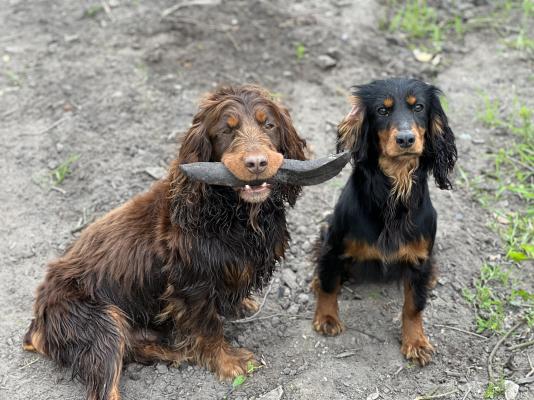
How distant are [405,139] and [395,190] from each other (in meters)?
0.41

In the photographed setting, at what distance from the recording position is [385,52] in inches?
283

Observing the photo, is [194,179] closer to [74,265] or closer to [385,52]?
[74,265]

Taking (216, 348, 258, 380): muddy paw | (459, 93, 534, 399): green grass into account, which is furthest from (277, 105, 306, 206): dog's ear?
(459, 93, 534, 399): green grass

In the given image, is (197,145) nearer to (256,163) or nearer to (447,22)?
(256,163)

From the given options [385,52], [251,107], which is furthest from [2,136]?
[385,52]

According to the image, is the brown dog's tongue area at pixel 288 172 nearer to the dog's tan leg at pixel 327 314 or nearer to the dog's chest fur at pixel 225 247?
the dog's chest fur at pixel 225 247

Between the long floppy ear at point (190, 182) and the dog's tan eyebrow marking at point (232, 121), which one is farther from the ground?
the dog's tan eyebrow marking at point (232, 121)

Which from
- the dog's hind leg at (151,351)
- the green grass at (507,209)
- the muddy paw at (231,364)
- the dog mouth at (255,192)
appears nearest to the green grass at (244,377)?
the muddy paw at (231,364)

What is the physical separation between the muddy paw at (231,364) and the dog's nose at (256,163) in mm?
1398

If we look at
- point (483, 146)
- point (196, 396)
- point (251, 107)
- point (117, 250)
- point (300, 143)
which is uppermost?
point (251, 107)

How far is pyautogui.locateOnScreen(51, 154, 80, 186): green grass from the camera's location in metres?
5.85

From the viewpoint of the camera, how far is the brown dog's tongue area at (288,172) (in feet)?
11.9

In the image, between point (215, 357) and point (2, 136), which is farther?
point (2, 136)

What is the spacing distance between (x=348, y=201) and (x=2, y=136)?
382 centimetres
